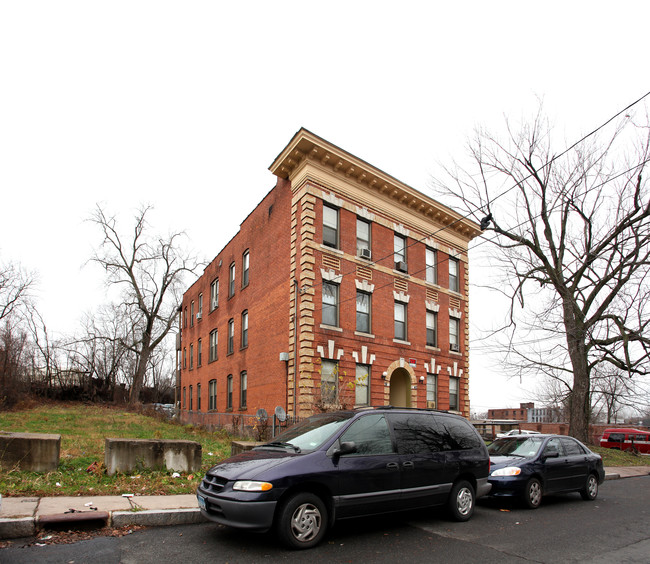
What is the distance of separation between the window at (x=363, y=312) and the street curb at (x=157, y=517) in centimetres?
1390

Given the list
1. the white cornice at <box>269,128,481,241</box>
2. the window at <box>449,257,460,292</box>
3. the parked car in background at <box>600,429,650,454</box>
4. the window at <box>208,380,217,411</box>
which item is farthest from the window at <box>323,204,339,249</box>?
the parked car in background at <box>600,429,650,454</box>

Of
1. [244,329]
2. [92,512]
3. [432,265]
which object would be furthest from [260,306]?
[92,512]

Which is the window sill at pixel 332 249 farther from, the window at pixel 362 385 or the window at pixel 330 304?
the window at pixel 362 385

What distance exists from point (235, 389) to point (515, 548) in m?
19.5

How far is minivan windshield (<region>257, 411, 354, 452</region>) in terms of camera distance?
274 inches

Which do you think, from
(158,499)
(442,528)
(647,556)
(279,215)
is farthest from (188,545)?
(279,215)

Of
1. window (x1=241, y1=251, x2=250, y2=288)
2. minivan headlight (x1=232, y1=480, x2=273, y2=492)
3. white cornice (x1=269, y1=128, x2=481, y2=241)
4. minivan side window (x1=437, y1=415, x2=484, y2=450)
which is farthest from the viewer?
window (x1=241, y1=251, x2=250, y2=288)

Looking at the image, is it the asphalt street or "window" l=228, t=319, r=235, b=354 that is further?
"window" l=228, t=319, r=235, b=354

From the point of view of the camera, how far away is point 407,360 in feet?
73.1

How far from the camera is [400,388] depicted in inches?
903

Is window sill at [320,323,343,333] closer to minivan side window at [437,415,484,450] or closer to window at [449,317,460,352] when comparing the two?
window at [449,317,460,352]

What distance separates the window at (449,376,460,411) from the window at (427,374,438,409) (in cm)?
136

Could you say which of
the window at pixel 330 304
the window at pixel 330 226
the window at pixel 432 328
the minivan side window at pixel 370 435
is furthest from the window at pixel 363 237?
the minivan side window at pixel 370 435

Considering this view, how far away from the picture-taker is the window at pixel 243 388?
77.6 ft
